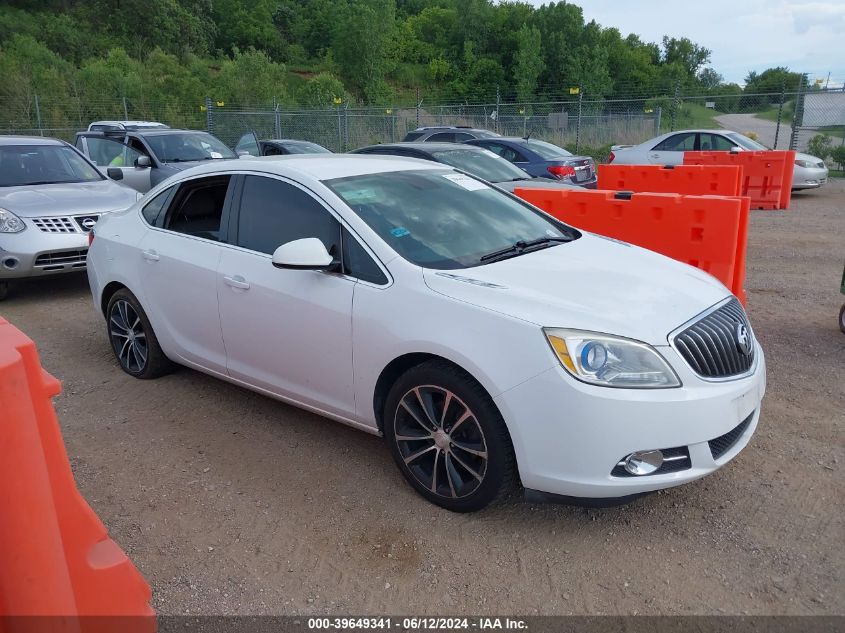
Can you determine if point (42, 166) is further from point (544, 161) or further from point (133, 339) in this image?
point (544, 161)

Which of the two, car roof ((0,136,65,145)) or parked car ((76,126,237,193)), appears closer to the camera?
car roof ((0,136,65,145))


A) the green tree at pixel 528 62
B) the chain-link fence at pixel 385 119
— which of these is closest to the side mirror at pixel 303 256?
the chain-link fence at pixel 385 119

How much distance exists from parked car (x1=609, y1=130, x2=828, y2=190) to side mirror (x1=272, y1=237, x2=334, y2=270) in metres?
13.9

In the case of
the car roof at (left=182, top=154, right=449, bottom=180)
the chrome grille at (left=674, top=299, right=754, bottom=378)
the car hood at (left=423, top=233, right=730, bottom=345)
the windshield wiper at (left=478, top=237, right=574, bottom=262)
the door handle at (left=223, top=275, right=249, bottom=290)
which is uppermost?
the car roof at (left=182, top=154, right=449, bottom=180)

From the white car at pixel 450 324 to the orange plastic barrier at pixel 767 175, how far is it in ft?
37.6

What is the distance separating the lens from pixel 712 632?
105 inches

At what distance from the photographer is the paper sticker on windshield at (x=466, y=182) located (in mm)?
4527

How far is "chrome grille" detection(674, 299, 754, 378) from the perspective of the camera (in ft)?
10.3

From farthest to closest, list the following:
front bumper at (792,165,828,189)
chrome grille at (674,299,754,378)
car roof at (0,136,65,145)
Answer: front bumper at (792,165,828,189), car roof at (0,136,65,145), chrome grille at (674,299,754,378)

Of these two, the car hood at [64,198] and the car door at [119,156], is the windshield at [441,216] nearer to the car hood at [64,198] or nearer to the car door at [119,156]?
the car hood at [64,198]

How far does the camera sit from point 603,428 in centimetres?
292

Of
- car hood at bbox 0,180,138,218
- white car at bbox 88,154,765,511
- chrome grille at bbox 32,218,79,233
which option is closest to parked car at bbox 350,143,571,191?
car hood at bbox 0,180,138,218

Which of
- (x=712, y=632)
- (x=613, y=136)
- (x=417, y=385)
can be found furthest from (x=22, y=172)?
(x=613, y=136)

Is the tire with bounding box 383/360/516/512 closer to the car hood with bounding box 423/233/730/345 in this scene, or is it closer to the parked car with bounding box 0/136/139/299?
the car hood with bounding box 423/233/730/345
